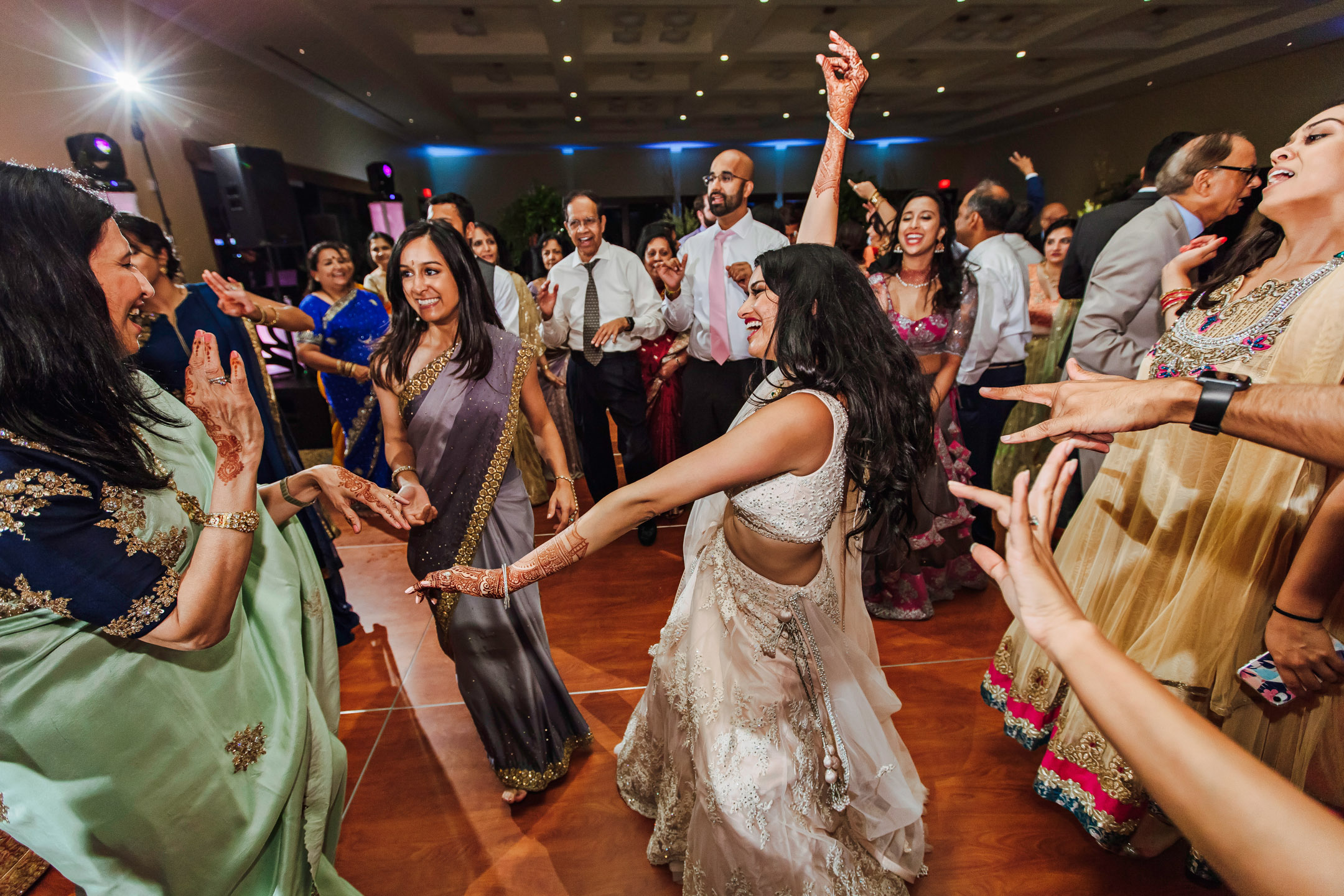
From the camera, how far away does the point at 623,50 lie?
7238 mm

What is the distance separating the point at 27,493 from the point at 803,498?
115cm

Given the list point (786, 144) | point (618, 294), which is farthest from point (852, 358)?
point (786, 144)

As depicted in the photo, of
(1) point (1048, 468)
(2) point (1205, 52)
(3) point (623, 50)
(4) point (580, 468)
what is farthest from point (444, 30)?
(2) point (1205, 52)

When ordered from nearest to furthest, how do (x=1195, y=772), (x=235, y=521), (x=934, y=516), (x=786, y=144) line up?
1. (x=1195, y=772)
2. (x=235, y=521)
3. (x=934, y=516)
4. (x=786, y=144)

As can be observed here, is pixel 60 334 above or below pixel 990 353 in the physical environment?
above

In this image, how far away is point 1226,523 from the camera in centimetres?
121

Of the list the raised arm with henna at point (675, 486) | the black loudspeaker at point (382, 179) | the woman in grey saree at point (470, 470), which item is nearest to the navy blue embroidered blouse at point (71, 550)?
the raised arm with henna at point (675, 486)

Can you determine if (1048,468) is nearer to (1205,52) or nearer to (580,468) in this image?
(580,468)

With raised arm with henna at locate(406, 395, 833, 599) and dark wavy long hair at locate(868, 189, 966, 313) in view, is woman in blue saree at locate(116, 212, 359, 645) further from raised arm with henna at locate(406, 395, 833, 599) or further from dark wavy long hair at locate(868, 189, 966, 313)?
dark wavy long hair at locate(868, 189, 966, 313)

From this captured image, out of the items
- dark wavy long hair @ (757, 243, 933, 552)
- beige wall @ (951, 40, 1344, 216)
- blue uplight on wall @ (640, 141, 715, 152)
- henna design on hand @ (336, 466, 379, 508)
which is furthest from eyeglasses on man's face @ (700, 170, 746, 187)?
blue uplight on wall @ (640, 141, 715, 152)

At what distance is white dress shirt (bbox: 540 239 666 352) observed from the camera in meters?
3.31

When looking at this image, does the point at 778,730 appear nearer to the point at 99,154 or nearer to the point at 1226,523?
the point at 1226,523

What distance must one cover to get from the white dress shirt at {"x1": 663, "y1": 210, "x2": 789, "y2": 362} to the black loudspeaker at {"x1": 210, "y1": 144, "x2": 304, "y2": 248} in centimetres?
432

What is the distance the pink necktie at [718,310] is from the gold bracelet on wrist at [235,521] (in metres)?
2.19
